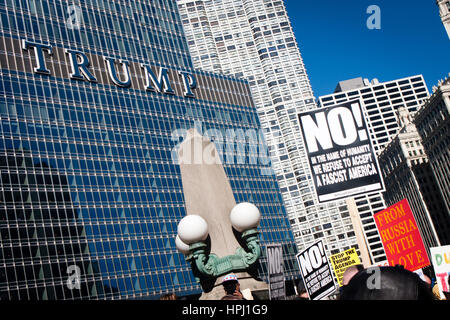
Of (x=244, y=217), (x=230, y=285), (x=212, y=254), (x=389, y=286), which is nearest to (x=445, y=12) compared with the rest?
(x=244, y=217)

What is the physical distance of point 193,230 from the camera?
1291cm

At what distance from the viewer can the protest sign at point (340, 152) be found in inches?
528

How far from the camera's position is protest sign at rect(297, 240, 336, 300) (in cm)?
1271

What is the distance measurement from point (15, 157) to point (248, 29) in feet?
326

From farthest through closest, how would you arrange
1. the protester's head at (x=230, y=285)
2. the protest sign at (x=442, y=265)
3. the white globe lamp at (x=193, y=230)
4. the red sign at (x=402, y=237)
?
the red sign at (x=402, y=237)
the white globe lamp at (x=193, y=230)
the protest sign at (x=442, y=265)
the protester's head at (x=230, y=285)

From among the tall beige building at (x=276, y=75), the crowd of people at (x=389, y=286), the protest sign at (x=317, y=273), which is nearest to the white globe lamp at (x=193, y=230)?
the protest sign at (x=317, y=273)

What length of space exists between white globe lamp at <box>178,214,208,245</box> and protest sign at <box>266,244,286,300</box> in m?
1.97

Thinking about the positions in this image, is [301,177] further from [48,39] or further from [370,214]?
[48,39]

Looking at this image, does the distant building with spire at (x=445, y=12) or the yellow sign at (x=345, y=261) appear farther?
the distant building with spire at (x=445, y=12)

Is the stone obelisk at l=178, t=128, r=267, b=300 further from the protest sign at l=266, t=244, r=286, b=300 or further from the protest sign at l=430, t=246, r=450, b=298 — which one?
the protest sign at l=430, t=246, r=450, b=298

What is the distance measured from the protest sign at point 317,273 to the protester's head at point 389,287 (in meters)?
9.18

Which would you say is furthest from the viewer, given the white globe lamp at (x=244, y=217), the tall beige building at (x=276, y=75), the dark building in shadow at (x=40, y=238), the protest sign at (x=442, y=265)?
the tall beige building at (x=276, y=75)

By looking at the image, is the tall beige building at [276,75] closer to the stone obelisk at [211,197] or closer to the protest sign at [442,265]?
the stone obelisk at [211,197]

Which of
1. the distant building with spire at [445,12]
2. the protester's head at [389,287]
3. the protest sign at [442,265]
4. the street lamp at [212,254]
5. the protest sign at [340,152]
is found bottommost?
the protest sign at [442,265]
